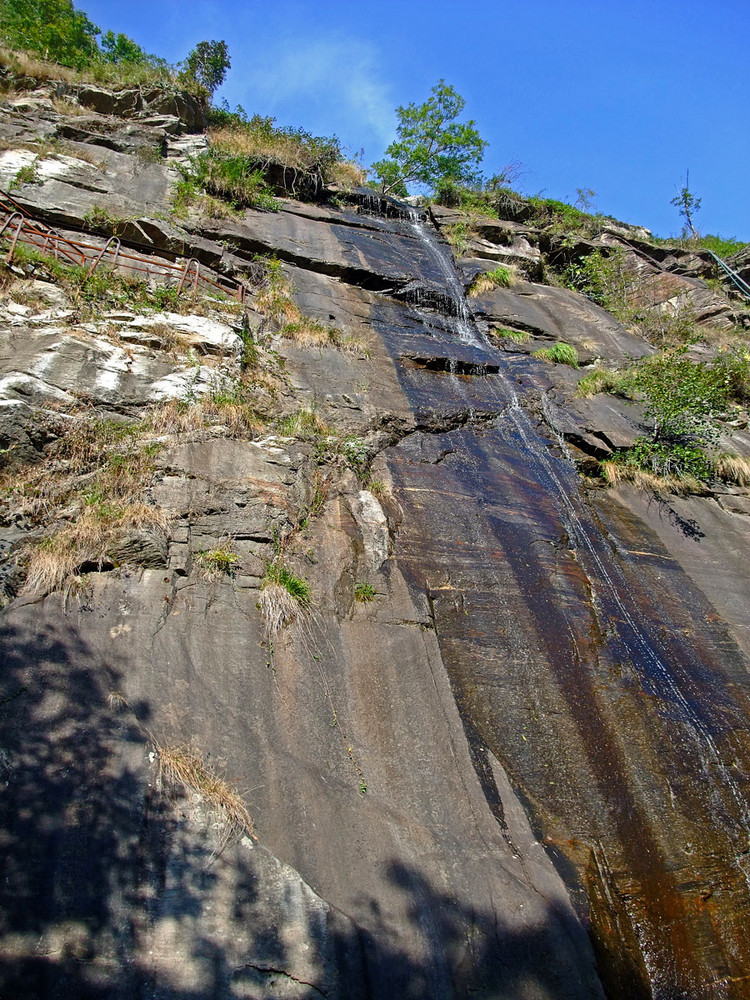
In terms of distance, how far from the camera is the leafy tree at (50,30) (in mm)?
16031

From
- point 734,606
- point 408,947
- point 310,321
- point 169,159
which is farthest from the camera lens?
point 169,159

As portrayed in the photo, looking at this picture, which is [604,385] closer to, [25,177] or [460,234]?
[460,234]

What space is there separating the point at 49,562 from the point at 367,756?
2.94m

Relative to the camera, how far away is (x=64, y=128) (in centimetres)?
1237

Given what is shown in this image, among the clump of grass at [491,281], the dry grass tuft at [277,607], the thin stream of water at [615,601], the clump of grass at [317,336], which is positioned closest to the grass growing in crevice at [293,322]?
the clump of grass at [317,336]

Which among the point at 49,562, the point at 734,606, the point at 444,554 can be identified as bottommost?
the point at 49,562

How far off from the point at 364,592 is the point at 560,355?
8.20 metres

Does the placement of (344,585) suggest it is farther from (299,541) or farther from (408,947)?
(408,947)

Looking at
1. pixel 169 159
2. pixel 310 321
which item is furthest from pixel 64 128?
pixel 310 321

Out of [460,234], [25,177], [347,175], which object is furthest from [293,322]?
[347,175]

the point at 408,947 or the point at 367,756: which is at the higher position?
the point at 367,756

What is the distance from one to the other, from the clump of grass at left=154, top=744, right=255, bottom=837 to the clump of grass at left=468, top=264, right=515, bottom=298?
12.2 meters

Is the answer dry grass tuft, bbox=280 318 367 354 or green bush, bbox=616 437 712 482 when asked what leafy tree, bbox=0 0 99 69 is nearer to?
dry grass tuft, bbox=280 318 367 354

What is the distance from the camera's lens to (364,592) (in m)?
5.72
